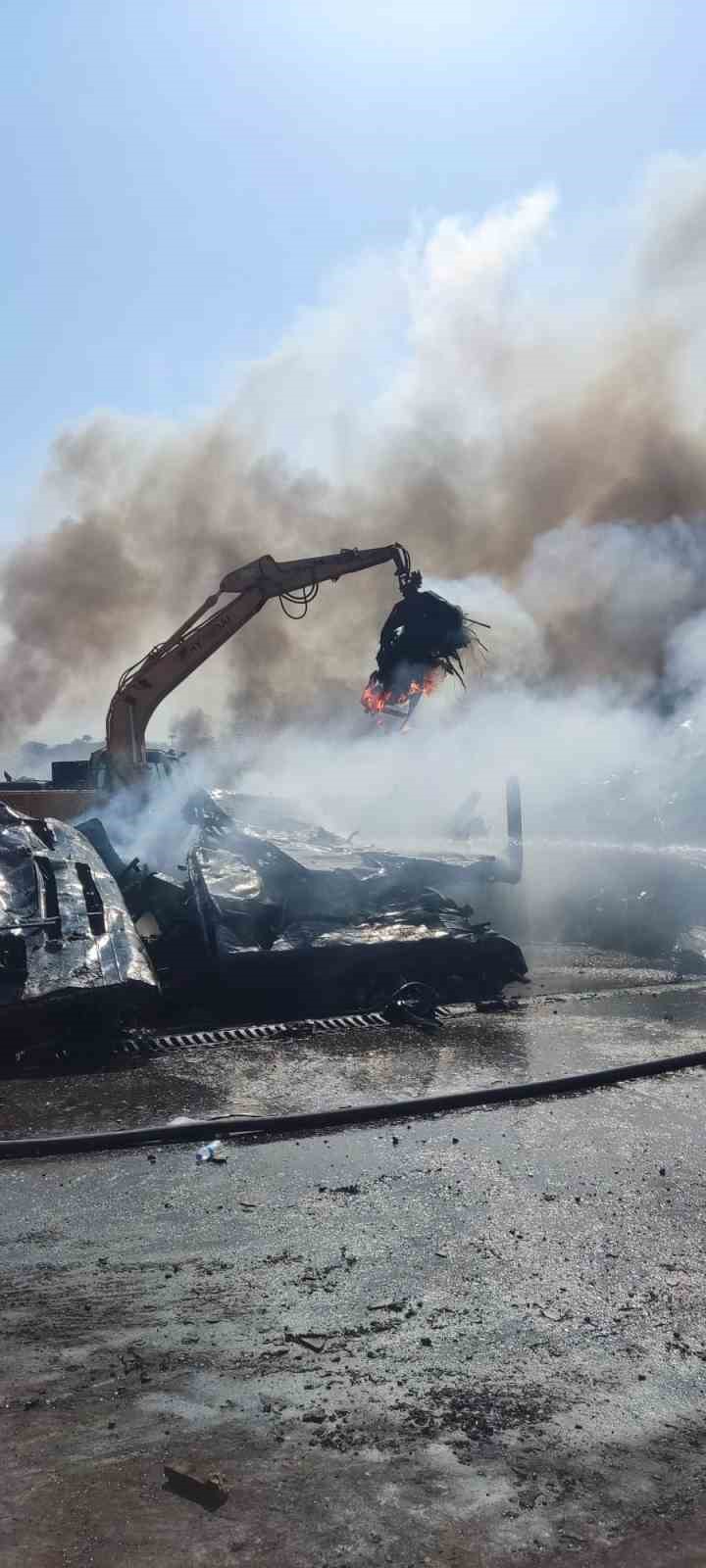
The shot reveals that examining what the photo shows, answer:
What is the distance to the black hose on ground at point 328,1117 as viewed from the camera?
5.73 m

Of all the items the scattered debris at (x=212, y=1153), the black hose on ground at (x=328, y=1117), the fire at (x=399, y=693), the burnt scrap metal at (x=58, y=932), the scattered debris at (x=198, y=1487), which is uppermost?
the fire at (x=399, y=693)

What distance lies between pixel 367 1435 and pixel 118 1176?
2.48 m

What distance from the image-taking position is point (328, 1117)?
618 cm

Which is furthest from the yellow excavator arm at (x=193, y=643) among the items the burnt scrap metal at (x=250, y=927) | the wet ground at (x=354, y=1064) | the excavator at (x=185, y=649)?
the wet ground at (x=354, y=1064)

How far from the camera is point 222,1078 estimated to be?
737cm

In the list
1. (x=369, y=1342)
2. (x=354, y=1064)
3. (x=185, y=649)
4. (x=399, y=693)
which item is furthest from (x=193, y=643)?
(x=369, y=1342)

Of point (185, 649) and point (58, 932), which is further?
point (185, 649)

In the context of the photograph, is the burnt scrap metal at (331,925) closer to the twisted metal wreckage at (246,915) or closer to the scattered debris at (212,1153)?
the twisted metal wreckage at (246,915)

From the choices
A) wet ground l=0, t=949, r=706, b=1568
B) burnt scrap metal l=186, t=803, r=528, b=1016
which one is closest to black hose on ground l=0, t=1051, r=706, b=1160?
wet ground l=0, t=949, r=706, b=1568

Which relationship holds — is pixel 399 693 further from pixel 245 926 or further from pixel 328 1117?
pixel 328 1117

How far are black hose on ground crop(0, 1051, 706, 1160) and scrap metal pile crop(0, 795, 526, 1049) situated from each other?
2.03 metres

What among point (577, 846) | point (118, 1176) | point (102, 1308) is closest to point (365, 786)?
point (577, 846)

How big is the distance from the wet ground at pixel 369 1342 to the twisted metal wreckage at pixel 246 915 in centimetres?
141

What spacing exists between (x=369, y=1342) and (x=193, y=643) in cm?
1043
